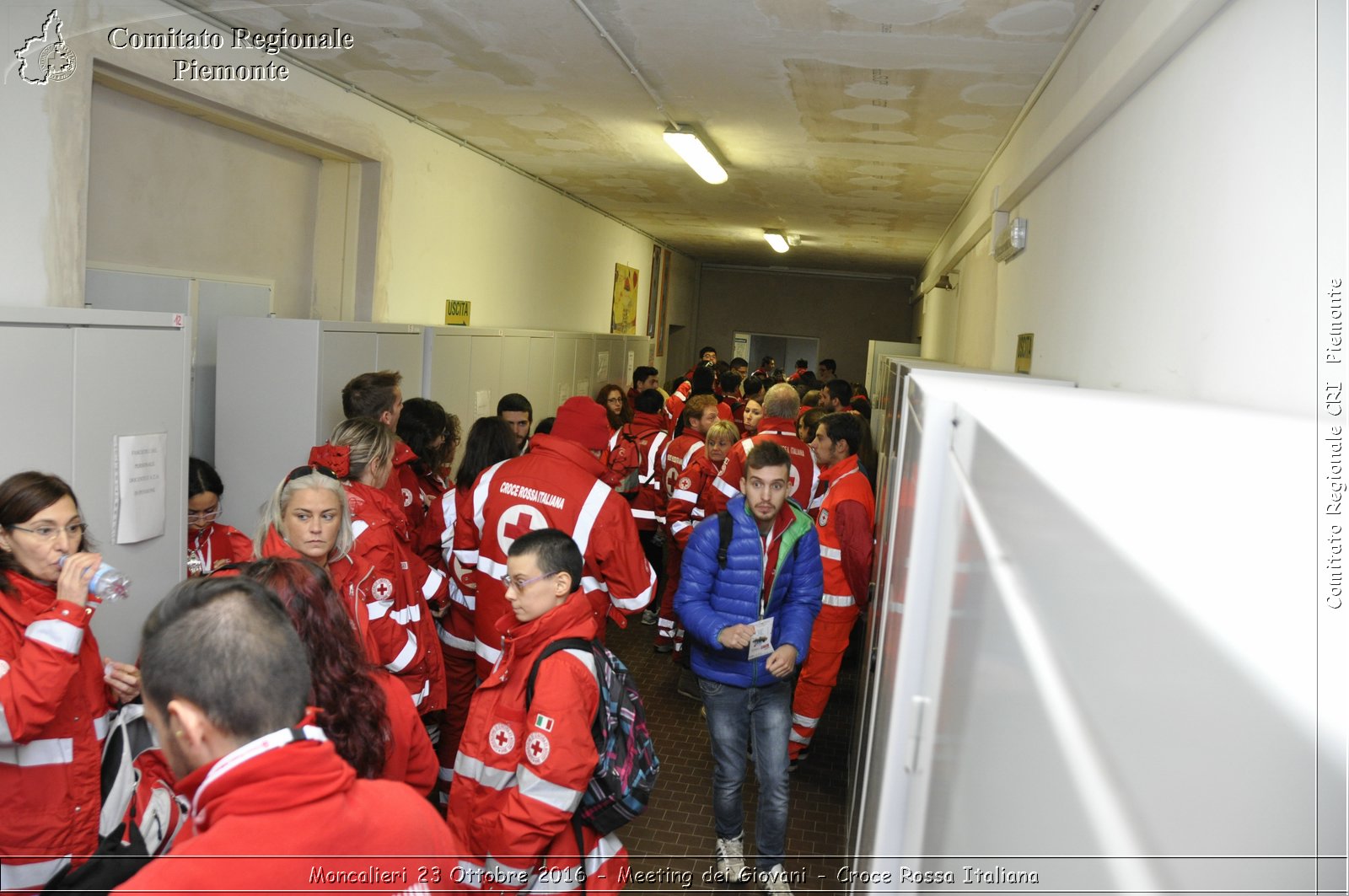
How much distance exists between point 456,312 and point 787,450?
3858 mm

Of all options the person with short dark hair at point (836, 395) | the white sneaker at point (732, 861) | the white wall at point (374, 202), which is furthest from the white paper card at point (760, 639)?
the person with short dark hair at point (836, 395)

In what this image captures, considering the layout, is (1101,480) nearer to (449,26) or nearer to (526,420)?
(449,26)

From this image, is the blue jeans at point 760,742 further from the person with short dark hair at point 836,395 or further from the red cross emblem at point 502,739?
the person with short dark hair at point 836,395

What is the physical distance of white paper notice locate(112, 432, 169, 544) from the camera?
393 centimetres

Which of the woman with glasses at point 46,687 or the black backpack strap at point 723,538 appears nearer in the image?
the woman with glasses at point 46,687

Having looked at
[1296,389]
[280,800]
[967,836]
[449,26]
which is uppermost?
[449,26]

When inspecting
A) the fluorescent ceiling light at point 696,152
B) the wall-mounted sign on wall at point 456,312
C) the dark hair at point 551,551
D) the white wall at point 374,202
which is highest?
the fluorescent ceiling light at point 696,152

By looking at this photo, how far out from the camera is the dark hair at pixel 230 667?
151 cm

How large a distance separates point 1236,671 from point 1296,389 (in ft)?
5.24

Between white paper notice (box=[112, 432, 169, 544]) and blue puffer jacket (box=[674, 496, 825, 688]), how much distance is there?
7.36ft

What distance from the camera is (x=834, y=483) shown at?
4973 mm

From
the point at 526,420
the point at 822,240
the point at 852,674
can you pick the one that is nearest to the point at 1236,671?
the point at 526,420

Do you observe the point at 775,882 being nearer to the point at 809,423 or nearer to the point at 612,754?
the point at 612,754

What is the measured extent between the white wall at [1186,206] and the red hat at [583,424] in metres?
1.94
